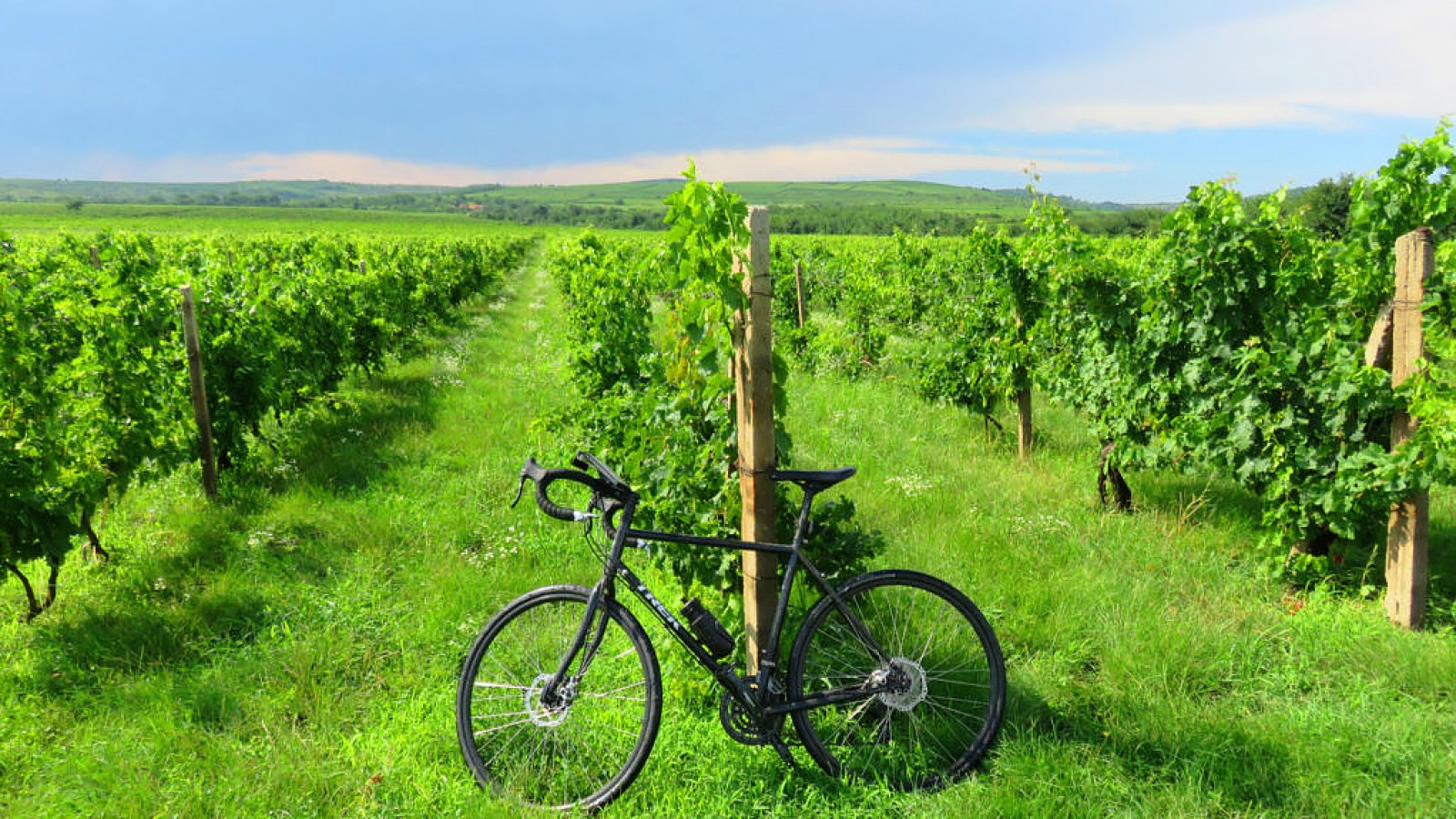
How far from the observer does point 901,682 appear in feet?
9.86

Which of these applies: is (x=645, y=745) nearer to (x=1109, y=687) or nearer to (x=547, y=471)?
(x=547, y=471)

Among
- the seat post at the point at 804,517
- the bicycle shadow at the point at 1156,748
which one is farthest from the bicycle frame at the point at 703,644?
the bicycle shadow at the point at 1156,748

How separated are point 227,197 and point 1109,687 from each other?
768 feet

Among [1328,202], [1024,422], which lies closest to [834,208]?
[1328,202]

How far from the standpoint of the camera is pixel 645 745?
277 centimetres

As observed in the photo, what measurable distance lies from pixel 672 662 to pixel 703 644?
818 millimetres

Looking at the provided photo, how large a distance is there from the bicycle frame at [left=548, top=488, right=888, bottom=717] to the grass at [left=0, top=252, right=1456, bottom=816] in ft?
1.12

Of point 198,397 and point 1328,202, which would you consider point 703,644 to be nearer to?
point 198,397

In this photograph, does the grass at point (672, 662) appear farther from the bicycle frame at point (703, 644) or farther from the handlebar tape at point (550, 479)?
the handlebar tape at point (550, 479)

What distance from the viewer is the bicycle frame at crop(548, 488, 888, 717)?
9.14ft

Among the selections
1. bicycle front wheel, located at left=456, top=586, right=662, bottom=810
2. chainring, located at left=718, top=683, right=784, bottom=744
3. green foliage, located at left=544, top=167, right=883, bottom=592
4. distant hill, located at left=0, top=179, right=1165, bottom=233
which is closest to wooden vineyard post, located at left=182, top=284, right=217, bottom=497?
green foliage, located at left=544, top=167, right=883, bottom=592

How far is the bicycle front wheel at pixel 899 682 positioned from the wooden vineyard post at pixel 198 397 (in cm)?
524

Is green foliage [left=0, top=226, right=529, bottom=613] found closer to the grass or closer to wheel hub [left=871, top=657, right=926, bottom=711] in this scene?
the grass

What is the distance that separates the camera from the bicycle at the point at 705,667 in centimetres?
281
